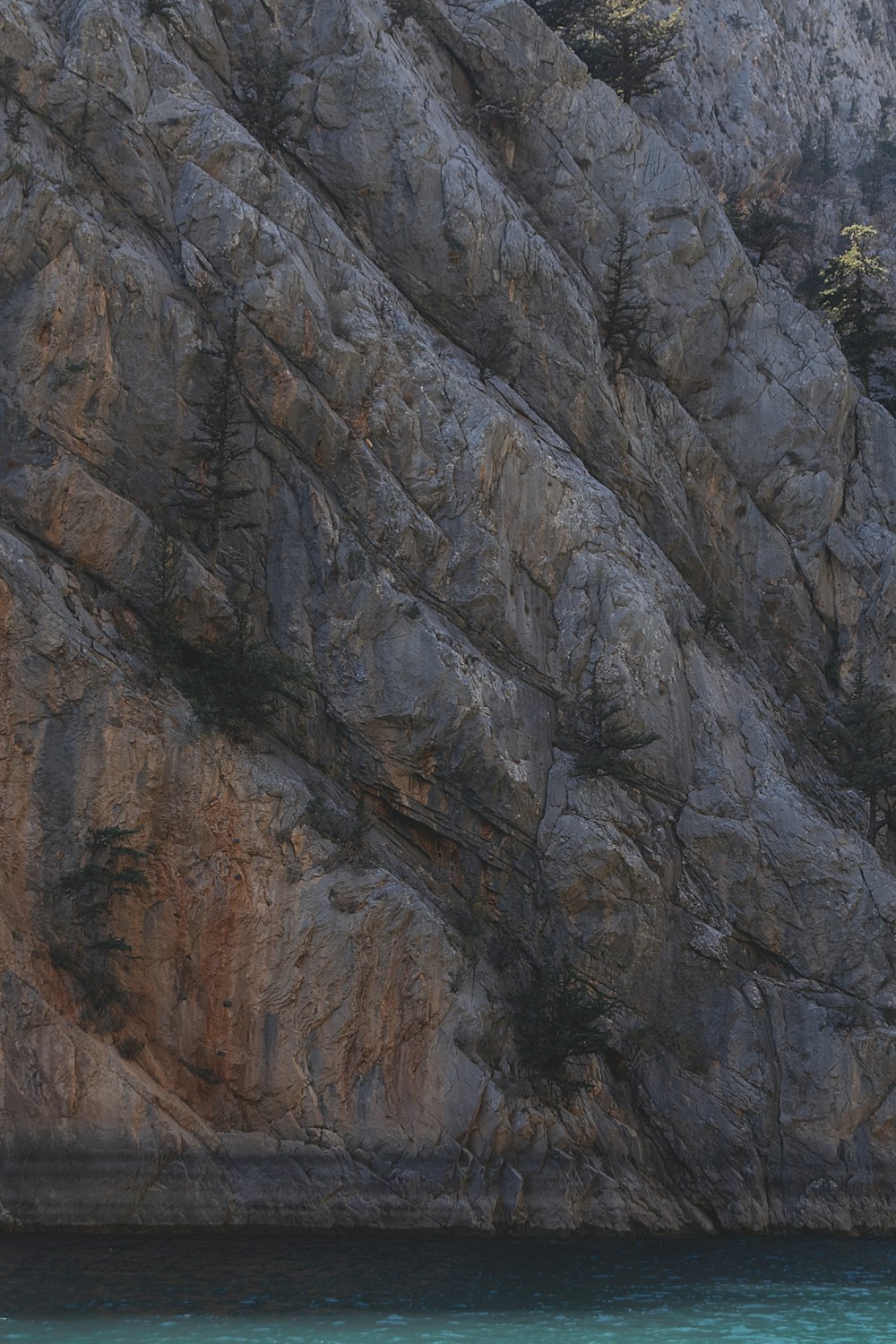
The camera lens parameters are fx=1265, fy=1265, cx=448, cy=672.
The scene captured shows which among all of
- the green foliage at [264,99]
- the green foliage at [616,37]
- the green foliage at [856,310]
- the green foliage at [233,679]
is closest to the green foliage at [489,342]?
the green foliage at [264,99]

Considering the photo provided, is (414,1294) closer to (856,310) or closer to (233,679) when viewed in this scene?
(233,679)

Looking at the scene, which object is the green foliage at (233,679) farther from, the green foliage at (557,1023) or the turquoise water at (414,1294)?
the turquoise water at (414,1294)

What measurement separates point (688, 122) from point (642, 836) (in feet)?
101

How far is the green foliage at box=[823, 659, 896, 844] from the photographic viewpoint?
27828 mm

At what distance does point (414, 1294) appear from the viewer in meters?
14.6

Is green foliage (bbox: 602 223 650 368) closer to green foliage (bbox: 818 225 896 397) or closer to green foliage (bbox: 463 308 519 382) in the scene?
green foliage (bbox: 463 308 519 382)

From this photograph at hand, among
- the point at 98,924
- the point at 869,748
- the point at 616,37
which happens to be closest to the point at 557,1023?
the point at 98,924

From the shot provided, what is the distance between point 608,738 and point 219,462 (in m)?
8.90

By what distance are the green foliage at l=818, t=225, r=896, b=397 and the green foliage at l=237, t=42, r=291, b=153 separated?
17.2m

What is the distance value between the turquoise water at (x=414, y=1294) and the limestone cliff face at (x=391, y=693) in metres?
1.30

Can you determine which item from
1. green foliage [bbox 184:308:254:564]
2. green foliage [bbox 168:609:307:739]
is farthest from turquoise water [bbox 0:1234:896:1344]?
green foliage [bbox 184:308:254:564]

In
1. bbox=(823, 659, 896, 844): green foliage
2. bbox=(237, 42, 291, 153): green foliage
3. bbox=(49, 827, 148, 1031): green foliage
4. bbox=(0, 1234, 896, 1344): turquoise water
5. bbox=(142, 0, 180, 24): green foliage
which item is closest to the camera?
bbox=(0, 1234, 896, 1344): turquoise water

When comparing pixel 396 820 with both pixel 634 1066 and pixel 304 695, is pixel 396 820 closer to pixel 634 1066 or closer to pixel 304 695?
pixel 304 695

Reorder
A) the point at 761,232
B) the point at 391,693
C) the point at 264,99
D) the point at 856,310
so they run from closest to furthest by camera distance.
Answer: the point at 391,693
the point at 264,99
the point at 856,310
the point at 761,232
